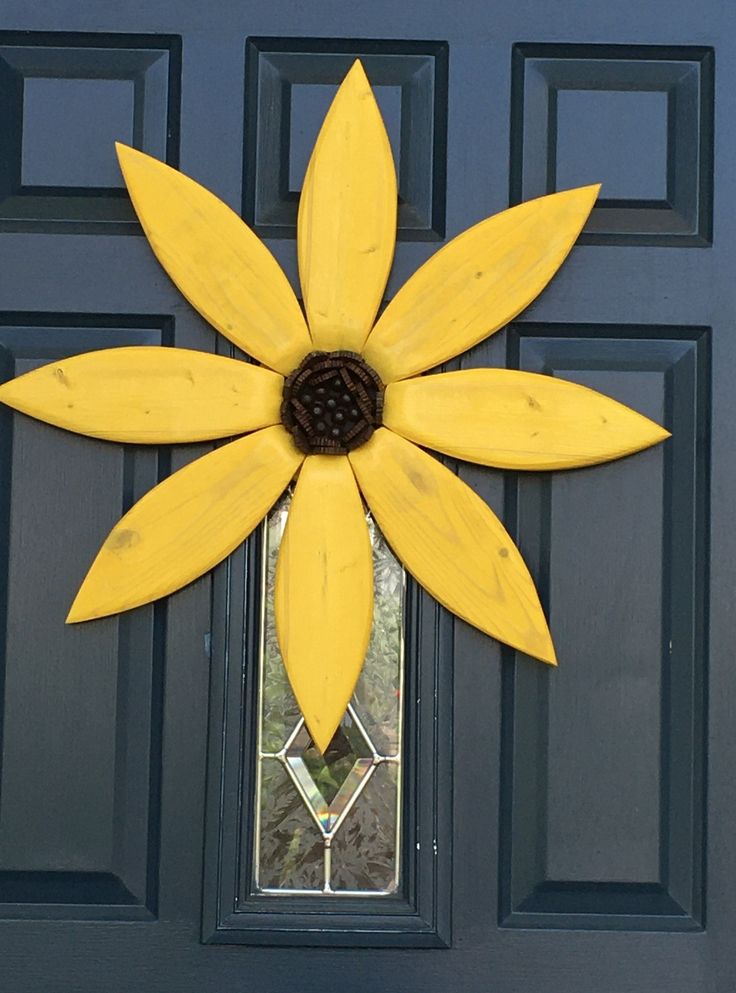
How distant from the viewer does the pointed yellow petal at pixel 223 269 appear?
1.47 m

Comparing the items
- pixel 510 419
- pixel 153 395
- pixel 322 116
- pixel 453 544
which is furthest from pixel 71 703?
pixel 322 116

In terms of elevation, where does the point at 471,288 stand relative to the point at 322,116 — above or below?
below

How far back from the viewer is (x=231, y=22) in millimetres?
1536

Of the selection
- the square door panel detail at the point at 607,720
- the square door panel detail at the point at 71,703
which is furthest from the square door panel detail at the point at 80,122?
the square door panel detail at the point at 607,720

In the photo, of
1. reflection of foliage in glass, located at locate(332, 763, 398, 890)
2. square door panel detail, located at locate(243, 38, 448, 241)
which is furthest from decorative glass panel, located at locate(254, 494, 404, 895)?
square door panel detail, located at locate(243, 38, 448, 241)

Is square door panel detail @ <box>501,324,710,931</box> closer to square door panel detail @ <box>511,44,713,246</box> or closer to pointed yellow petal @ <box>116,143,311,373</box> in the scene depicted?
square door panel detail @ <box>511,44,713,246</box>

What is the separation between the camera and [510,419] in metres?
1.46

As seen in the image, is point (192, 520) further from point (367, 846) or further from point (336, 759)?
point (367, 846)

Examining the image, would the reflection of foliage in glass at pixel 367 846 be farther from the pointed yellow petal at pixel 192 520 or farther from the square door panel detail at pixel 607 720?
the pointed yellow petal at pixel 192 520

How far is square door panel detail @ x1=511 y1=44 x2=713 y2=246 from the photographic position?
152 centimetres

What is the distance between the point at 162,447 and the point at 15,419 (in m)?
0.19

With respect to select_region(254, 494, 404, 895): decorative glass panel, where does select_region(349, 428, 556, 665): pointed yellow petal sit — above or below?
above

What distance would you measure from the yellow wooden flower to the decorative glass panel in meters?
0.04

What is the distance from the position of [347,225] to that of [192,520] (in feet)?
1.34
